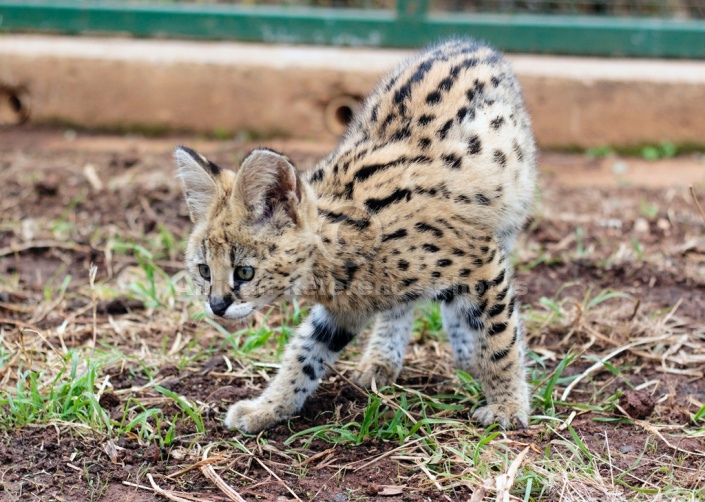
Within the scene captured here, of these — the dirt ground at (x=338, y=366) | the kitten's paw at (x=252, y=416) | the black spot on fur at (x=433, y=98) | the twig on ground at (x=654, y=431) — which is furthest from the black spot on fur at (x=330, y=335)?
the twig on ground at (x=654, y=431)

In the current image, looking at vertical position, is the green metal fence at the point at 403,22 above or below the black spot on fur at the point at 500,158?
above

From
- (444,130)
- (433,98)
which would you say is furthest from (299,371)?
(433,98)

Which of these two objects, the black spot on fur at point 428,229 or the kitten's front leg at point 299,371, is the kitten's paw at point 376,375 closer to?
the kitten's front leg at point 299,371

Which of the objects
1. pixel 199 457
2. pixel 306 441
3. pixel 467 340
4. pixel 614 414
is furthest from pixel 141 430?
pixel 614 414

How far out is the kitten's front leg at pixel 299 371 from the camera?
3881 millimetres

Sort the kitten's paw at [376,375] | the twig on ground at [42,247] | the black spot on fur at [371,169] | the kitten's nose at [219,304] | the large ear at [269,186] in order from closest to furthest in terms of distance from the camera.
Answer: the large ear at [269,186] < the kitten's nose at [219,304] < the black spot on fur at [371,169] < the kitten's paw at [376,375] < the twig on ground at [42,247]

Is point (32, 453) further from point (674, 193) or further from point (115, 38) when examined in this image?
point (115, 38)

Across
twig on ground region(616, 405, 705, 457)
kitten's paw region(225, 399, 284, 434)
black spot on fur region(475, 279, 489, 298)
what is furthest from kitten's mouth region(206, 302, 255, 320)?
twig on ground region(616, 405, 705, 457)

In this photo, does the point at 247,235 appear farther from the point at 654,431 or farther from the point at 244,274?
the point at 654,431

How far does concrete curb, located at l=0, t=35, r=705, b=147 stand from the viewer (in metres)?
7.72

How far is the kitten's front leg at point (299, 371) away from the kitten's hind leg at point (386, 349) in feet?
0.69

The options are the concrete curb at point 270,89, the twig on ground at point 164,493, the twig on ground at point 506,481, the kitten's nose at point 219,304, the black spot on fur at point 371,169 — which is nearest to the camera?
the twig on ground at point 506,481

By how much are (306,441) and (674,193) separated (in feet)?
13.7

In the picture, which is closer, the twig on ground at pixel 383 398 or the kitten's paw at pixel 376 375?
the twig on ground at pixel 383 398
